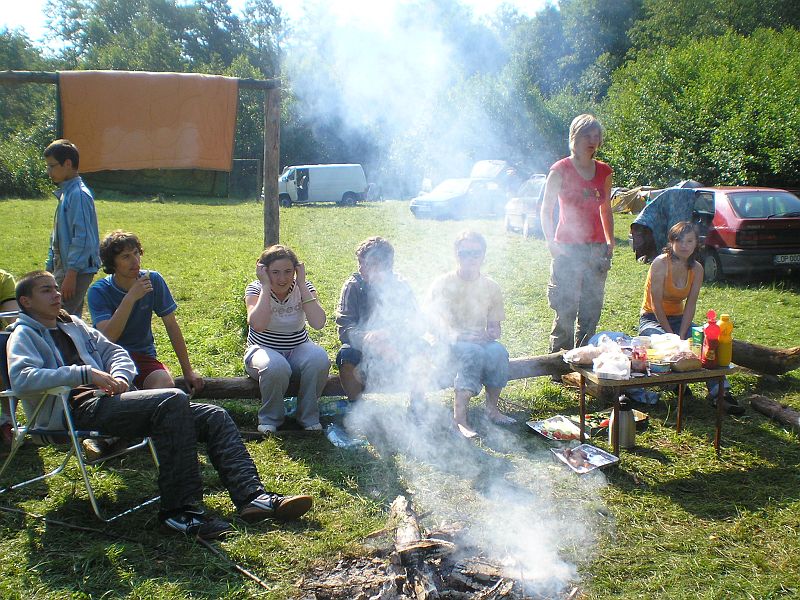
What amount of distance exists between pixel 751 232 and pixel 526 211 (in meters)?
5.45

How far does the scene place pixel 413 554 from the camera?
2611 mm

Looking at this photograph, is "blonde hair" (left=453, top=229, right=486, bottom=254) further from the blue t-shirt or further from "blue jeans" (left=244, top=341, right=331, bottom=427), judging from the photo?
the blue t-shirt

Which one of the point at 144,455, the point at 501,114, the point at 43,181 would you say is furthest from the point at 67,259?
the point at 43,181

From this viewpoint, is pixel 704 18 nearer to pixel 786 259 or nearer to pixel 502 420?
pixel 786 259

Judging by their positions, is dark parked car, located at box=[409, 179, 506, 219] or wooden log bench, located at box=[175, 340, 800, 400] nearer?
wooden log bench, located at box=[175, 340, 800, 400]

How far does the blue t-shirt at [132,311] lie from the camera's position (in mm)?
3836

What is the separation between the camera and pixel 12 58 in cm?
3984

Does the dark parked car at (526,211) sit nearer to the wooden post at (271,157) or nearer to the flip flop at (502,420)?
the wooden post at (271,157)

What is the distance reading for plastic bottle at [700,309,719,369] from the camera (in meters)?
3.88

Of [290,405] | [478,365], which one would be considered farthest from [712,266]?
[290,405]

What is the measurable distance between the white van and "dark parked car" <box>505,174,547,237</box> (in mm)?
10970

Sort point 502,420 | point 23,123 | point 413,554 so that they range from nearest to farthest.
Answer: point 413,554
point 502,420
point 23,123

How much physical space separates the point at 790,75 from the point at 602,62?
604 inches

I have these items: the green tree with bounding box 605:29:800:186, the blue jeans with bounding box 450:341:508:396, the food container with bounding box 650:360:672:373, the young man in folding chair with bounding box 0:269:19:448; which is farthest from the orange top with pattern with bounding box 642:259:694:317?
the green tree with bounding box 605:29:800:186
